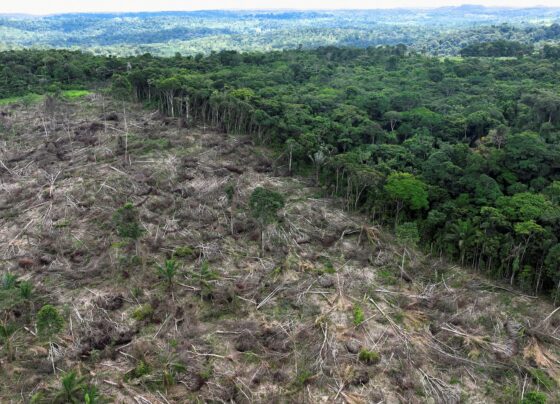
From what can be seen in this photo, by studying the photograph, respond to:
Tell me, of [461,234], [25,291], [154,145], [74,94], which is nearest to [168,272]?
[25,291]

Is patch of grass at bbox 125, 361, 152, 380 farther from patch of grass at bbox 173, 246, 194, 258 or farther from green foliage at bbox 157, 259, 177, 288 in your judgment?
patch of grass at bbox 173, 246, 194, 258

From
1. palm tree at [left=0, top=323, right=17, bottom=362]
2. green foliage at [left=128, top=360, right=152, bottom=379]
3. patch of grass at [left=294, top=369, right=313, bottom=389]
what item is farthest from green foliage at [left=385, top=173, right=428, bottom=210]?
palm tree at [left=0, top=323, right=17, bottom=362]

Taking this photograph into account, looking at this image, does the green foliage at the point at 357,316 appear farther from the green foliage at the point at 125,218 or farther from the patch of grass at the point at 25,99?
the patch of grass at the point at 25,99

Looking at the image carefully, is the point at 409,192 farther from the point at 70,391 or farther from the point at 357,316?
the point at 70,391

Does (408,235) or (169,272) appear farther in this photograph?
(408,235)

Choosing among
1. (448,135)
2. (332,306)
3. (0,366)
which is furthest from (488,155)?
(0,366)

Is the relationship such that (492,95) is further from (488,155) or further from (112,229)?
(112,229)
